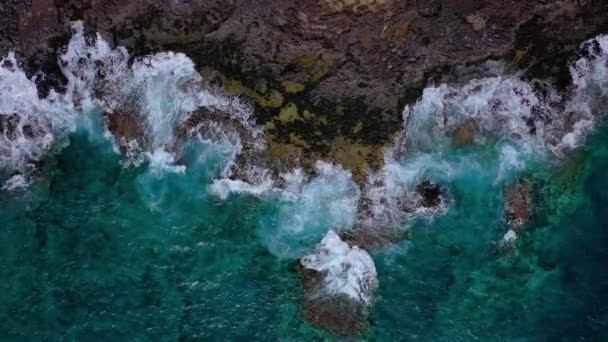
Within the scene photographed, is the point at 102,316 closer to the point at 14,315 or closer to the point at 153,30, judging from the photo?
the point at 14,315

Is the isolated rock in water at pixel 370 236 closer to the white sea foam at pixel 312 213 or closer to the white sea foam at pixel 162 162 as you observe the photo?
the white sea foam at pixel 312 213

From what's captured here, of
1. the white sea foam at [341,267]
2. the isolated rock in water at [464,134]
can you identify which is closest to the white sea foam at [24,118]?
the white sea foam at [341,267]

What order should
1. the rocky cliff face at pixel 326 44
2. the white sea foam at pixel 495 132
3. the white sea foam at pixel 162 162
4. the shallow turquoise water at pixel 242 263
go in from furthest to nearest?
the white sea foam at pixel 162 162, the white sea foam at pixel 495 132, the shallow turquoise water at pixel 242 263, the rocky cliff face at pixel 326 44

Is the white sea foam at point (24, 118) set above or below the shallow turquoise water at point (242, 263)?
above

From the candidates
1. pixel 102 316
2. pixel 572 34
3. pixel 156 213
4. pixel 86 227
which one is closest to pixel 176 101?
pixel 156 213

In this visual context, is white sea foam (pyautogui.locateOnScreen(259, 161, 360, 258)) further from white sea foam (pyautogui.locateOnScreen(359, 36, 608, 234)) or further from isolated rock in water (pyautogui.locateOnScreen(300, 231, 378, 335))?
white sea foam (pyautogui.locateOnScreen(359, 36, 608, 234))

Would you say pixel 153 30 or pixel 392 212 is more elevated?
pixel 153 30

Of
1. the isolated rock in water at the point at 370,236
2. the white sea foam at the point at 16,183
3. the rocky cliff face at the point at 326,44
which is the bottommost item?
the isolated rock in water at the point at 370,236

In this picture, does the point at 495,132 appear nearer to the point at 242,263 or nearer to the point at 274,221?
the point at 274,221

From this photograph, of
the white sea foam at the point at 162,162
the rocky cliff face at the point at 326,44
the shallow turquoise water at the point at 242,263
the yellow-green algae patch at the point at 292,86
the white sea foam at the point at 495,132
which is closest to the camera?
the rocky cliff face at the point at 326,44
